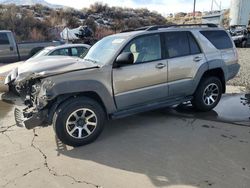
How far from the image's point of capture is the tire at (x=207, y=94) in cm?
615

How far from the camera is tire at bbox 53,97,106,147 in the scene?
453cm

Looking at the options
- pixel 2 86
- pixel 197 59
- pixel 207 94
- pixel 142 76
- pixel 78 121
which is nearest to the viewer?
pixel 78 121

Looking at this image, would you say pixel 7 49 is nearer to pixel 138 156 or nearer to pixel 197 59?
pixel 197 59

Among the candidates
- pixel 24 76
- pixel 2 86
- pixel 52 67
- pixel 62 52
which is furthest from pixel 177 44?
pixel 2 86

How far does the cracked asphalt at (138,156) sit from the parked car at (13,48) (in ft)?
25.7

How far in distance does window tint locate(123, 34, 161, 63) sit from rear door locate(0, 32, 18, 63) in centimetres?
922

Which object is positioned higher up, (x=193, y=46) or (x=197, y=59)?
(x=193, y=46)

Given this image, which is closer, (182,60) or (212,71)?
(182,60)

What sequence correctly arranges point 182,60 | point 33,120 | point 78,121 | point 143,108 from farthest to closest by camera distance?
point 182,60, point 143,108, point 78,121, point 33,120

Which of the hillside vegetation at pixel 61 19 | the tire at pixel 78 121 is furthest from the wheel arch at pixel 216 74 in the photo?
the hillside vegetation at pixel 61 19

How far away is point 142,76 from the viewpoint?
5.20 m

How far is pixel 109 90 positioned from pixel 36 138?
1.58 meters

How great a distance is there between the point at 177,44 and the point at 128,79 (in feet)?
4.63

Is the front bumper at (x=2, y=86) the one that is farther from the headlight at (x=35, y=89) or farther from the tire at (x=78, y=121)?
the tire at (x=78, y=121)
